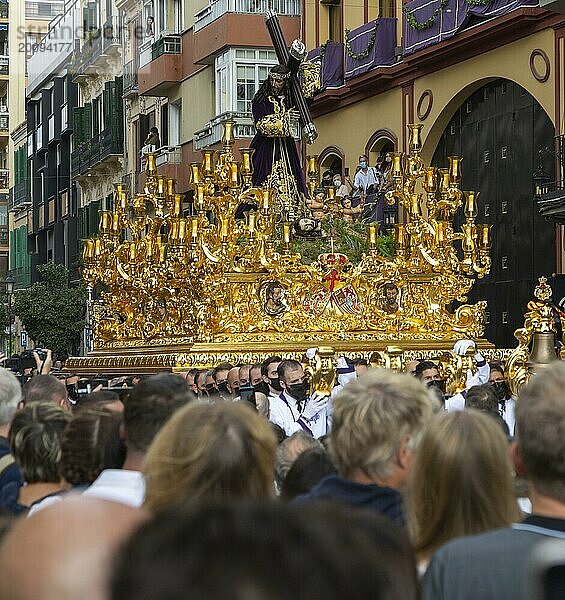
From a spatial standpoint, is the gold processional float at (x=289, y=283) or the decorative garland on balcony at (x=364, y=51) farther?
the decorative garland on balcony at (x=364, y=51)

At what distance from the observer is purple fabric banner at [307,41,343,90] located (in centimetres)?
3341

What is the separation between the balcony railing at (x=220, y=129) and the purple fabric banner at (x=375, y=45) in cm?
522

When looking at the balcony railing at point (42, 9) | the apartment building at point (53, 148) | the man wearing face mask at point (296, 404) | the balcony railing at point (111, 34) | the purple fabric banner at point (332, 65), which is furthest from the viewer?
the balcony railing at point (42, 9)

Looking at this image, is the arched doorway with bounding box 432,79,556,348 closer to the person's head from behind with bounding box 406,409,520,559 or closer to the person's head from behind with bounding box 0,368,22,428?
the person's head from behind with bounding box 0,368,22,428

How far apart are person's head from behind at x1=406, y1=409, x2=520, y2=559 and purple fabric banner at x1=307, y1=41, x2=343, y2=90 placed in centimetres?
2961

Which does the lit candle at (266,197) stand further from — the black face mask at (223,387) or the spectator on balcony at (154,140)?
the spectator on balcony at (154,140)

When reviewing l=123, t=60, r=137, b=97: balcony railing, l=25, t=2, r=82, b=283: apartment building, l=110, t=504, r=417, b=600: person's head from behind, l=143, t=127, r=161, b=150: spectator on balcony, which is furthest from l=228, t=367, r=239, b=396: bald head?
l=25, t=2, r=82, b=283: apartment building

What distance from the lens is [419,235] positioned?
62.3 ft

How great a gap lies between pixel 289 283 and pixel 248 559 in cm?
1665

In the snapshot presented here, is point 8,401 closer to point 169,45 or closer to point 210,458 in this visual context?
point 210,458

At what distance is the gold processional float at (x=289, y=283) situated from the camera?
59.7 ft

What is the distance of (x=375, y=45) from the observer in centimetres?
3158

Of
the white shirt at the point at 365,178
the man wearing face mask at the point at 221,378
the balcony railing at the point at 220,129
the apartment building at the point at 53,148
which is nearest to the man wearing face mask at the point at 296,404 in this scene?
the man wearing face mask at the point at 221,378

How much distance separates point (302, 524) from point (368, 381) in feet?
9.18
